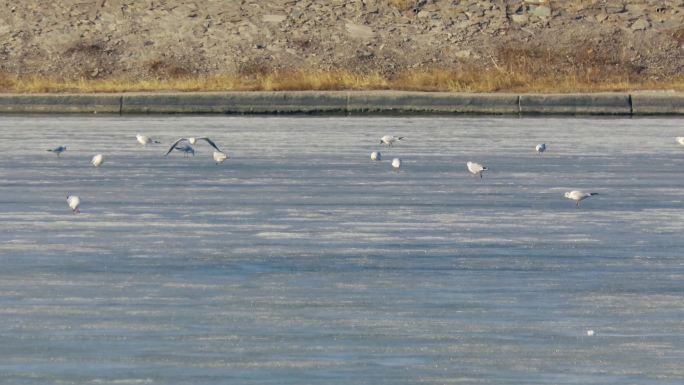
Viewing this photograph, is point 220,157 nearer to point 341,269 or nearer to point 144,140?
point 144,140

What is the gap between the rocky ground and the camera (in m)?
41.0

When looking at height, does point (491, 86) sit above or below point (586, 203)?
below

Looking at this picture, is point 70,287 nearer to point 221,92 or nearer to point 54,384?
point 54,384

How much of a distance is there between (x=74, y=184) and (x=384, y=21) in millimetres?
28032

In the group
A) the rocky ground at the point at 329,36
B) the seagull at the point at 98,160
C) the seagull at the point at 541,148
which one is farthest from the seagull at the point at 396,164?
the rocky ground at the point at 329,36

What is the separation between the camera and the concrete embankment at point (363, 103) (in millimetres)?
27672

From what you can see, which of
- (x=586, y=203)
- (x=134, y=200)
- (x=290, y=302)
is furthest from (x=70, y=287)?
(x=586, y=203)

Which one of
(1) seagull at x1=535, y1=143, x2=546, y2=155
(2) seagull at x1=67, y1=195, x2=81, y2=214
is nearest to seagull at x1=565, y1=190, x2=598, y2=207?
(2) seagull at x1=67, y1=195, x2=81, y2=214

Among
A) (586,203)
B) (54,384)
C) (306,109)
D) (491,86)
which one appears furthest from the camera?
(491,86)

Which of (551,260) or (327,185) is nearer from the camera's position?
(551,260)

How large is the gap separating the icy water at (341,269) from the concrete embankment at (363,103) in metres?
8.03

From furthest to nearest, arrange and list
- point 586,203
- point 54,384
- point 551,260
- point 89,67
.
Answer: point 89,67
point 586,203
point 551,260
point 54,384

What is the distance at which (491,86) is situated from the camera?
3216cm

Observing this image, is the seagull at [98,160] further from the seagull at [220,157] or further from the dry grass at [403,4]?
the dry grass at [403,4]
